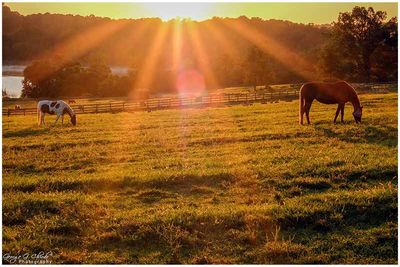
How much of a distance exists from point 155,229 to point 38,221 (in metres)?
2.54

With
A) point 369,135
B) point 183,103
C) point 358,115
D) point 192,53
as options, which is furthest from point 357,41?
point 369,135

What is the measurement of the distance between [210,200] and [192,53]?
11174cm

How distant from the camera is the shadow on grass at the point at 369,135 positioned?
1608 cm

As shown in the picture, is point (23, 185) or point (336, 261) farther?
point (23, 185)

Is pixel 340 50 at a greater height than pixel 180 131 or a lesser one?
greater

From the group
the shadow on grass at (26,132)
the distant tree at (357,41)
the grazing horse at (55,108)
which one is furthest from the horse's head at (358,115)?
the distant tree at (357,41)

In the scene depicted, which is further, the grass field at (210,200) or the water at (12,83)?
the water at (12,83)

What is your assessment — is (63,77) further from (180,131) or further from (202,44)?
(180,131)

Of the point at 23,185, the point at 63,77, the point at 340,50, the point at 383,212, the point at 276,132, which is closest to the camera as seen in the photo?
the point at 383,212

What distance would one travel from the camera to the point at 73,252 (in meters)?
7.90

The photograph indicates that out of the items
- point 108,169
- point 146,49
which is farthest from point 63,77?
point 108,169

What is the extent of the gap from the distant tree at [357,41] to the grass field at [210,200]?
59398 mm
